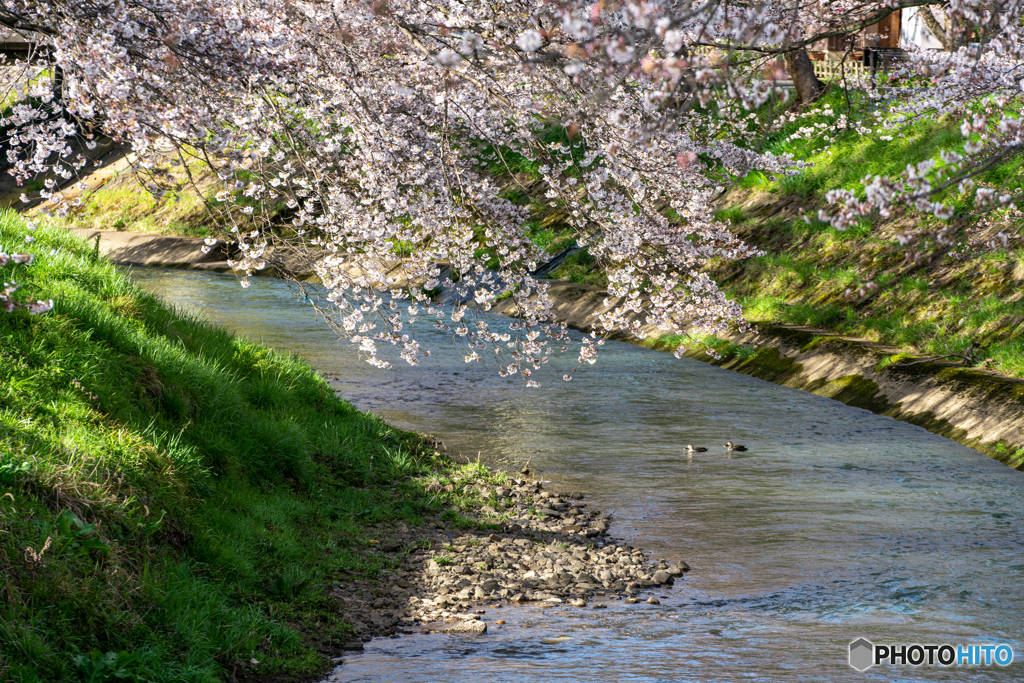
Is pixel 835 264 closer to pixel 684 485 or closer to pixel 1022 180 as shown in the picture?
pixel 1022 180

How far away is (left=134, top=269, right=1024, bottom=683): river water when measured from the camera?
5.91m

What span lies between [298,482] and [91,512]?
8.91 feet

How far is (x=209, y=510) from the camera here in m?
6.71

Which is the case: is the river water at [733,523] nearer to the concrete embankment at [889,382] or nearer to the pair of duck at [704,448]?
the pair of duck at [704,448]

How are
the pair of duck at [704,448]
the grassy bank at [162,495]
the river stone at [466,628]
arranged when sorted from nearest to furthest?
the grassy bank at [162,495]
the river stone at [466,628]
the pair of duck at [704,448]

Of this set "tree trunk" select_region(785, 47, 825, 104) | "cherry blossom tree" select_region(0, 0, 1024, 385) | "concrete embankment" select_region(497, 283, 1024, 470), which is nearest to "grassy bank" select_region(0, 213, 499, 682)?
"cherry blossom tree" select_region(0, 0, 1024, 385)

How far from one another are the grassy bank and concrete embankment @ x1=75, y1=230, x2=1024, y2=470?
274cm

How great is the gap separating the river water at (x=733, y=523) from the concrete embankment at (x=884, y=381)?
13.0 inches

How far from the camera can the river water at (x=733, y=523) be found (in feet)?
19.4

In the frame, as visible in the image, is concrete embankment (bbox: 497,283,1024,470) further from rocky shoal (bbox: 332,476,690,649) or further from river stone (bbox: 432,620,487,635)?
river stone (bbox: 432,620,487,635)

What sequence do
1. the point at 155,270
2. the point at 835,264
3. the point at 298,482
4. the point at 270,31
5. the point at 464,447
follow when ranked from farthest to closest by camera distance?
the point at 155,270, the point at 835,264, the point at 464,447, the point at 298,482, the point at 270,31

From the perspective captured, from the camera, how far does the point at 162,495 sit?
20.9 feet

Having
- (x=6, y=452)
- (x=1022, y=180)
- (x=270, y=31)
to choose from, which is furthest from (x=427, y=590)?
(x=1022, y=180)

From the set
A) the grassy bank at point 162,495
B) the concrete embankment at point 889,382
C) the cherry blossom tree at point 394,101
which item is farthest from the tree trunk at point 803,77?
the grassy bank at point 162,495
